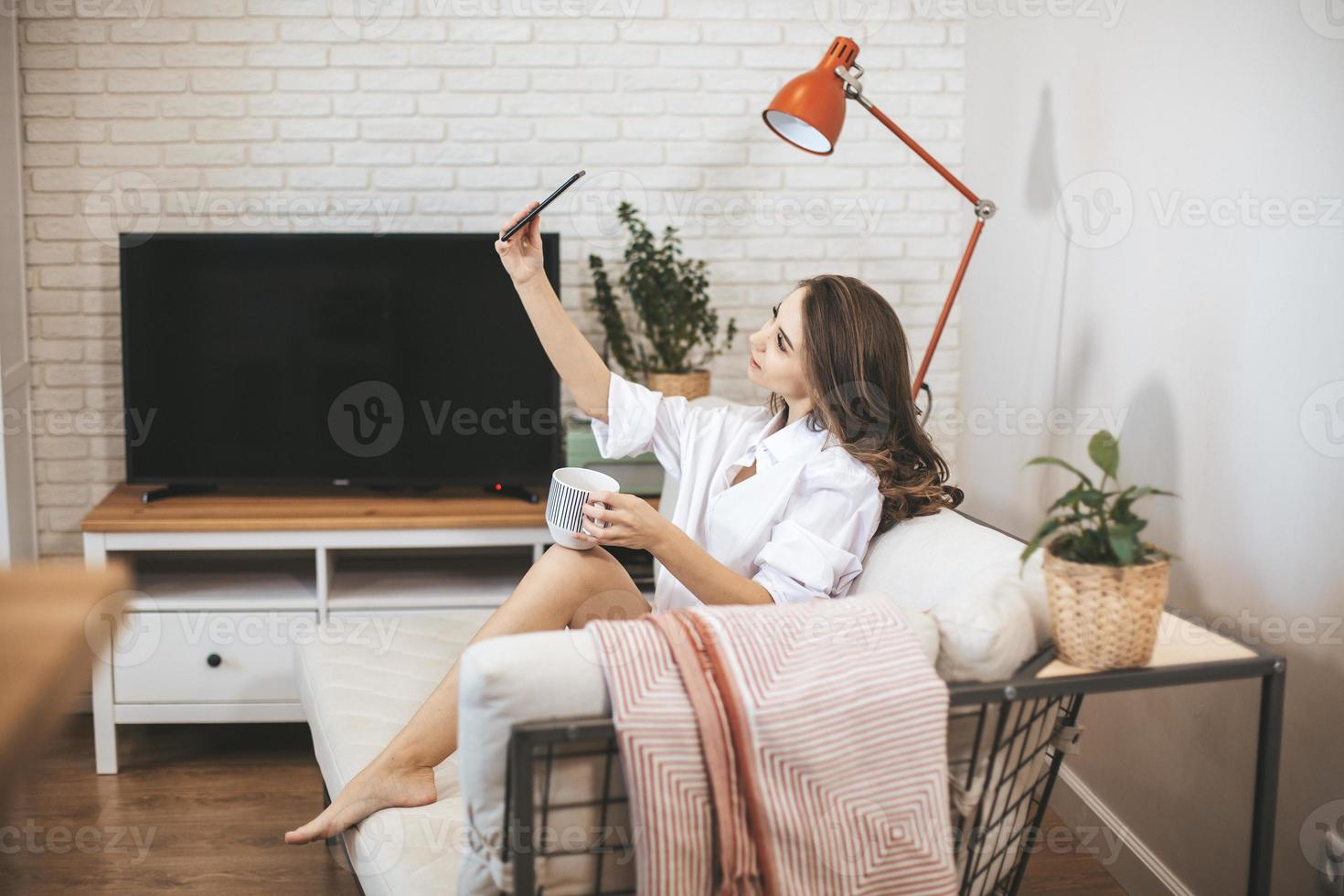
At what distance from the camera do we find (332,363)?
9.00 ft

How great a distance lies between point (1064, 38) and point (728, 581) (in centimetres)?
142

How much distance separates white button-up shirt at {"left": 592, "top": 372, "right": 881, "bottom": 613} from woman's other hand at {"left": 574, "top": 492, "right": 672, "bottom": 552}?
20 cm

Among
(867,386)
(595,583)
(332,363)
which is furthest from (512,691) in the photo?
(332,363)

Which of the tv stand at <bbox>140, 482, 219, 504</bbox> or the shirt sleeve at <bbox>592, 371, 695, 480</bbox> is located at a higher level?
the shirt sleeve at <bbox>592, 371, 695, 480</bbox>

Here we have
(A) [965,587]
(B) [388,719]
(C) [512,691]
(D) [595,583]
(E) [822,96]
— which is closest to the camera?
(C) [512,691]

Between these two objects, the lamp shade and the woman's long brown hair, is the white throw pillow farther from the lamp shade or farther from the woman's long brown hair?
the lamp shade

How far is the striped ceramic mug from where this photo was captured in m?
1.72

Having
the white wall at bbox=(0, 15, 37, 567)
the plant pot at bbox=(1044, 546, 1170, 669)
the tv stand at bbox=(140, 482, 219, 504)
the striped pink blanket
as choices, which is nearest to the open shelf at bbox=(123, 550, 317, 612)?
the tv stand at bbox=(140, 482, 219, 504)

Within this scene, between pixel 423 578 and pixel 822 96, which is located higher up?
pixel 822 96

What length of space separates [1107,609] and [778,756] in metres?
0.43

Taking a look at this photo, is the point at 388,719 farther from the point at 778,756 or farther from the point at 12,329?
the point at 12,329

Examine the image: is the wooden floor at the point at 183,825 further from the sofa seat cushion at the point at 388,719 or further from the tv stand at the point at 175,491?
the tv stand at the point at 175,491

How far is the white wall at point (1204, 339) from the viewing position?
63.3 inches

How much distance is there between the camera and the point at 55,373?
2.88 metres
